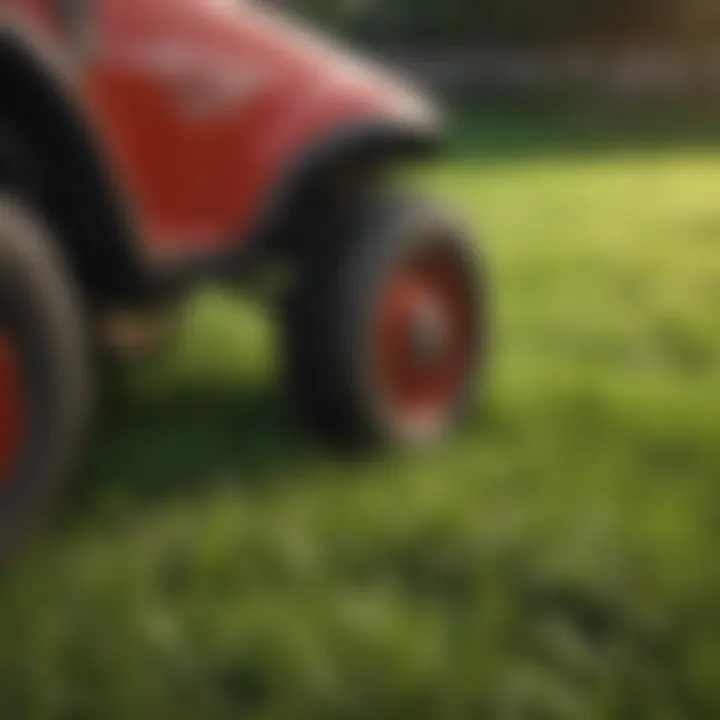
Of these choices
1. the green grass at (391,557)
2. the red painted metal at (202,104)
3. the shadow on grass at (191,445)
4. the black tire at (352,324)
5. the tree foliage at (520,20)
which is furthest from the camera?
the tree foliage at (520,20)

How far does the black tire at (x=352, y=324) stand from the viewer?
2.49m

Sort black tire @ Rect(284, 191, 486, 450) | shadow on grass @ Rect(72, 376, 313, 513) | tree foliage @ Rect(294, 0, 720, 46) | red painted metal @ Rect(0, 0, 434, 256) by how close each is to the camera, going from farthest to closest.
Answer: tree foliage @ Rect(294, 0, 720, 46) → black tire @ Rect(284, 191, 486, 450) → shadow on grass @ Rect(72, 376, 313, 513) → red painted metal @ Rect(0, 0, 434, 256)

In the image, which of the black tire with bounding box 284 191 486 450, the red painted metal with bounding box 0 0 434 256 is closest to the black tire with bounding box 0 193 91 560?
the red painted metal with bounding box 0 0 434 256

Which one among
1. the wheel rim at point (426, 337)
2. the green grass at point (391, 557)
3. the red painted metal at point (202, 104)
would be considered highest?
the red painted metal at point (202, 104)

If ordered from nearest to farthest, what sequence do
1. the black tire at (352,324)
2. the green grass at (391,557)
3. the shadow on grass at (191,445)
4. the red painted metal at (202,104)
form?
the green grass at (391,557) < the red painted metal at (202,104) < the shadow on grass at (191,445) < the black tire at (352,324)

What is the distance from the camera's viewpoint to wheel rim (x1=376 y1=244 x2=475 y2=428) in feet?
8.43

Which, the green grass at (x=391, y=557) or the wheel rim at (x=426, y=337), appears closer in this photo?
the green grass at (x=391, y=557)

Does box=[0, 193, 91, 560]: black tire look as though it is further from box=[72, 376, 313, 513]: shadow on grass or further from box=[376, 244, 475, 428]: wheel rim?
box=[376, 244, 475, 428]: wheel rim

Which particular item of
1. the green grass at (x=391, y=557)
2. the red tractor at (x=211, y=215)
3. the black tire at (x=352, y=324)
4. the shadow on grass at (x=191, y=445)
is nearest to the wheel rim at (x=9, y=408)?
the red tractor at (x=211, y=215)

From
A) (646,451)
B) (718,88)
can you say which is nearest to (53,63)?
(646,451)

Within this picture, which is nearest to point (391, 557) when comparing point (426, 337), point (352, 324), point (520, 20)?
point (352, 324)

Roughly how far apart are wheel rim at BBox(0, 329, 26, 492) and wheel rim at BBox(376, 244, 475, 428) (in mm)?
674

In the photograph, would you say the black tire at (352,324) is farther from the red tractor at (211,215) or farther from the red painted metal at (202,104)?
the red painted metal at (202,104)

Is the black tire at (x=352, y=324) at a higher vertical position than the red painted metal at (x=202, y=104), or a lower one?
lower
